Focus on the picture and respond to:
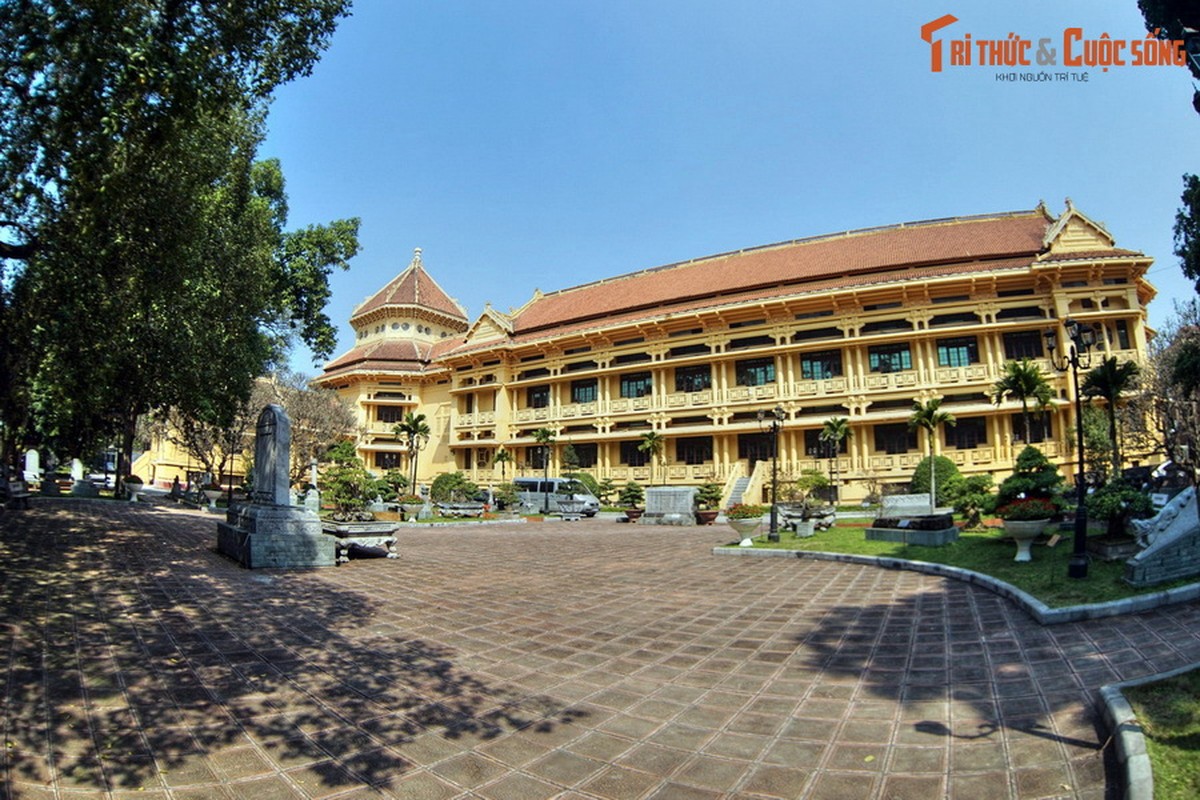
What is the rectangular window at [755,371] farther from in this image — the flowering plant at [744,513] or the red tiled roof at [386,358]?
the red tiled roof at [386,358]

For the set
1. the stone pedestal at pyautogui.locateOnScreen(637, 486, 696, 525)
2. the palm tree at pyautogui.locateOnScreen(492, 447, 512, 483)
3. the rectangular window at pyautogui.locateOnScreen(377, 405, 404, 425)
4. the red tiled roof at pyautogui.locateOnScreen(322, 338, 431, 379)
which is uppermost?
the red tiled roof at pyautogui.locateOnScreen(322, 338, 431, 379)

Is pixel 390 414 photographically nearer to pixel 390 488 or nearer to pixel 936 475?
pixel 390 488

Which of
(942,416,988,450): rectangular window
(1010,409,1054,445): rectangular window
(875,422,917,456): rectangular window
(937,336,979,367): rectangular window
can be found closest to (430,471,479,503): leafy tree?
(875,422,917,456): rectangular window

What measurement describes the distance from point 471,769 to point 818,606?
18.5 feet

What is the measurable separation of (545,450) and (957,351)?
23.9 meters

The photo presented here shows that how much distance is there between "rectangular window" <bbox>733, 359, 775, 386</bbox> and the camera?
34062 mm

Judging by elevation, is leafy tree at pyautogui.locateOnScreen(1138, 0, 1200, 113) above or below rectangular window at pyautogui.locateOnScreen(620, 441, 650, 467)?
above

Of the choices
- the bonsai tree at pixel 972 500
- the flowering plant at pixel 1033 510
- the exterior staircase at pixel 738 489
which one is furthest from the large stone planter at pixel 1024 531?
the exterior staircase at pixel 738 489

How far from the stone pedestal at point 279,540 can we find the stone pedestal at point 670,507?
52.5ft

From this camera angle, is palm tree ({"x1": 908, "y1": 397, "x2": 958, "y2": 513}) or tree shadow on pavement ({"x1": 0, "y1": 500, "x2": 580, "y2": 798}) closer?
tree shadow on pavement ({"x1": 0, "y1": 500, "x2": 580, "y2": 798})

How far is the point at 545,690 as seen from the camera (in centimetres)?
464

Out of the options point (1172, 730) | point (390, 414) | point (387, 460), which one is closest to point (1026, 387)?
point (1172, 730)

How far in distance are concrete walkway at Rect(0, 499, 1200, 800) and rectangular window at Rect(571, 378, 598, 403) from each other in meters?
31.6

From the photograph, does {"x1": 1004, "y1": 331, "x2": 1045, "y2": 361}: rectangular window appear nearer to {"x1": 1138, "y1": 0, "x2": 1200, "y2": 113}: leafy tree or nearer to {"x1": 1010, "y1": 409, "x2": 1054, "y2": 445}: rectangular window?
{"x1": 1010, "y1": 409, "x2": 1054, "y2": 445}: rectangular window
